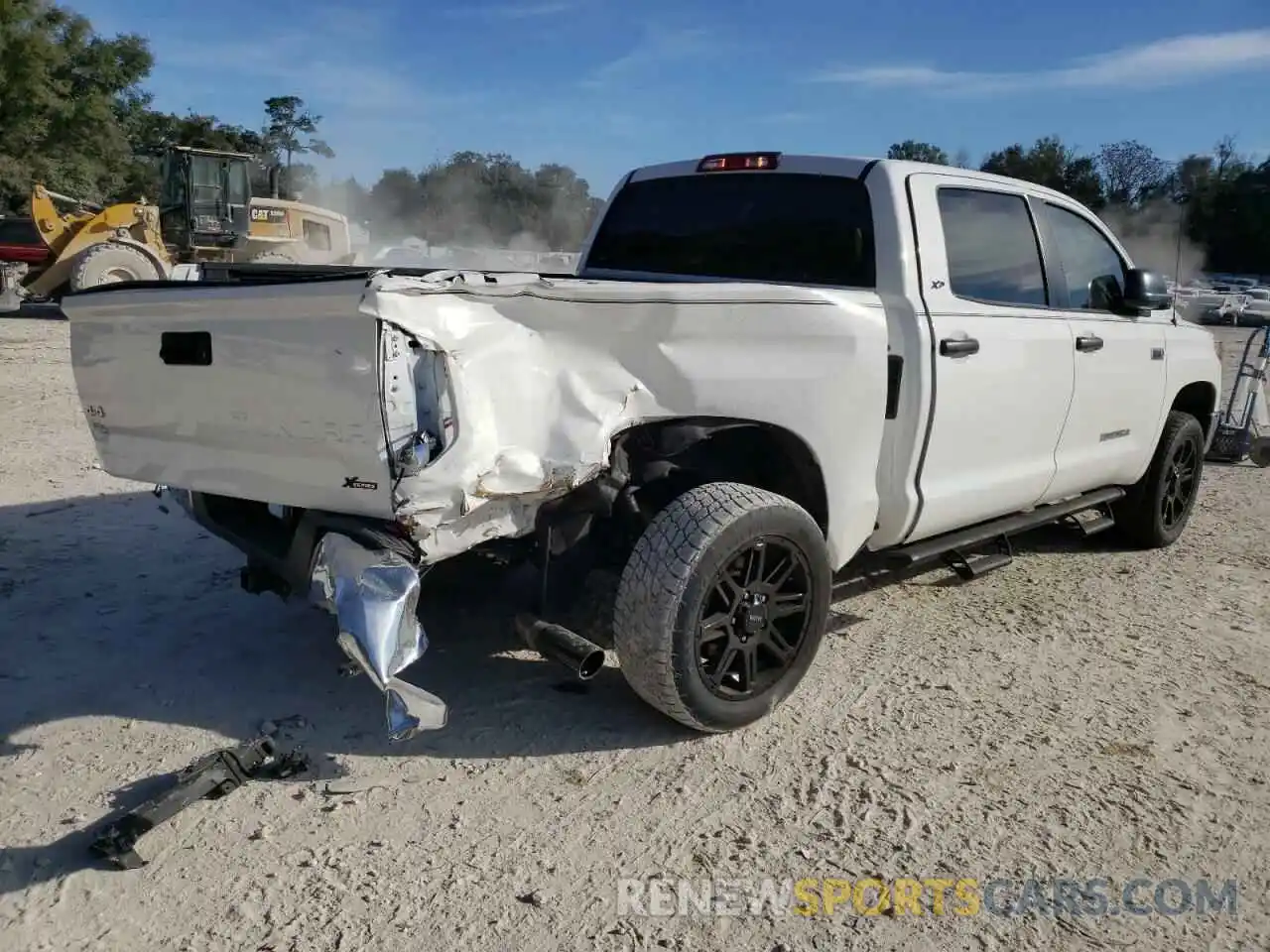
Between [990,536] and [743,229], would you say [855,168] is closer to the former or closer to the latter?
[743,229]

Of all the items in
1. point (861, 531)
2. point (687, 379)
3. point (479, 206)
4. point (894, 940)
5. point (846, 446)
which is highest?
point (479, 206)

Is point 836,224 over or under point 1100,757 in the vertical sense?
over

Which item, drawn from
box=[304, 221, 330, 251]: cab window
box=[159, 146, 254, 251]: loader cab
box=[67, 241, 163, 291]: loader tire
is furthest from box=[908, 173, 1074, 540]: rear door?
box=[304, 221, 330, 251]: cab window

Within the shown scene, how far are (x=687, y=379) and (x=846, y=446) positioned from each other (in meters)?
0.81

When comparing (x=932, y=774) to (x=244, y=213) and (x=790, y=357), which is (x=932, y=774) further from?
(x=244, y=213)

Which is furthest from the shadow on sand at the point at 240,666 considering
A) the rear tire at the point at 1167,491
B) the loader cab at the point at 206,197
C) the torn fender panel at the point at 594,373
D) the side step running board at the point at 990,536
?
the loader cab at the point at 206,197

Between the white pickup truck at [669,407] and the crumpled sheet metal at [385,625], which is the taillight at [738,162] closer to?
the white pickup truck at [669,407]

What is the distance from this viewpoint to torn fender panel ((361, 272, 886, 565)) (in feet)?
9.18

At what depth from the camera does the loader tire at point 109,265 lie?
18.5 meters

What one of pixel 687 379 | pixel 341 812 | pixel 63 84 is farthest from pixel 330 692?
pixel 63 84

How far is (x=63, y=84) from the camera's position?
3881 cm

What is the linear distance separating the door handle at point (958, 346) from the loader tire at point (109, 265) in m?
17.7

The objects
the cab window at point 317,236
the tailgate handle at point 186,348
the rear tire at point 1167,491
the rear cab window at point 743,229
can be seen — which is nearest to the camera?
the tailgate handle at point 186,348

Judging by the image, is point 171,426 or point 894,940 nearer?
point 894,940
